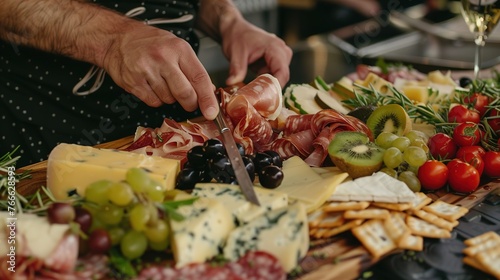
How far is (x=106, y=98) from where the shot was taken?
183 cm

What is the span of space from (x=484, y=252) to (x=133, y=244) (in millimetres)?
642

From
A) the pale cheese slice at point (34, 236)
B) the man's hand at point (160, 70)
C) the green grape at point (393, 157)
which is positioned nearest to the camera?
the pale cheese slice at point (34, 236)

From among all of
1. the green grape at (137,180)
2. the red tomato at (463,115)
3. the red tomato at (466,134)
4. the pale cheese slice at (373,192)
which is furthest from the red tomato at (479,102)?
the green grape at (137,180)

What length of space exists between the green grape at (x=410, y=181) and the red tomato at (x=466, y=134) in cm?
20

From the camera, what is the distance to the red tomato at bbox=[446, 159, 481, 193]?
131 cm

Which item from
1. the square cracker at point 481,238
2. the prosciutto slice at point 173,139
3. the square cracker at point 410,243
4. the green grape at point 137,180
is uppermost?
the green grape at point 137,180

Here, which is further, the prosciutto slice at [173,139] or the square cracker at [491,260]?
the prosciutto slice at [173,139]

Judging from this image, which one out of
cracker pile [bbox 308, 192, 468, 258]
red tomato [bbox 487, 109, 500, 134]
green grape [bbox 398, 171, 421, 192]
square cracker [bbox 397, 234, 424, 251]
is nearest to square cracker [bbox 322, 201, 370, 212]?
cracker pile [bbox 308, 192, 468, 258]

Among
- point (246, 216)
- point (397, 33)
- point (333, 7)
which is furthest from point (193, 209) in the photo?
point (333, 7)

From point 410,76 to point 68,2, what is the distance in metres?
1.17

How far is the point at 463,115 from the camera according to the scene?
59.4 inches

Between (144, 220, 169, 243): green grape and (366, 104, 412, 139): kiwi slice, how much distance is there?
698 millimetres

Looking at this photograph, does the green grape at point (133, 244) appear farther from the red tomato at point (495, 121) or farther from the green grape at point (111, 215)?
the red tomato at point (495, 121)

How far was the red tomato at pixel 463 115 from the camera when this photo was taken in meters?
1.51
